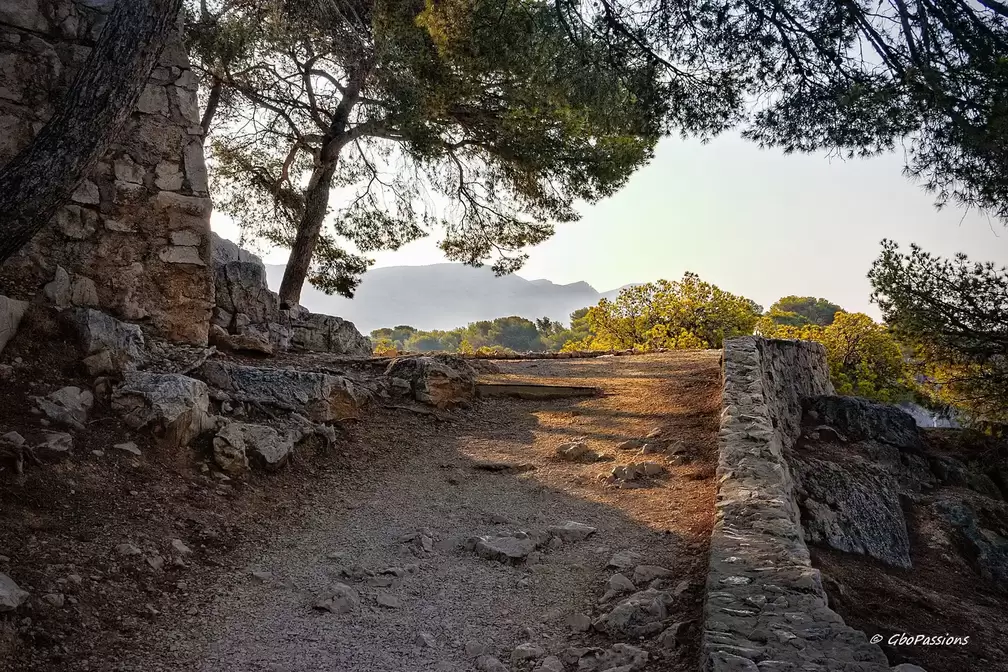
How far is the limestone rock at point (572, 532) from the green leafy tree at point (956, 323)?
7.82m

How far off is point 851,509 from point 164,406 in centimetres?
488

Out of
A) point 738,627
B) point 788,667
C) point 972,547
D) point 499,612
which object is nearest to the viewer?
point 788,667

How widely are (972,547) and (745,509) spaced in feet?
11.7

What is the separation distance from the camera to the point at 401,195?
1155cm

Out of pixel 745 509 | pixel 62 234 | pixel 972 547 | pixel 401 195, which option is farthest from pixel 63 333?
pixel 401 195

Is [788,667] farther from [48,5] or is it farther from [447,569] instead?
[48,5]

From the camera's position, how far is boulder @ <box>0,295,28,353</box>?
4.04 meters

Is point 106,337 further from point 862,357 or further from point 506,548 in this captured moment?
point 862,357

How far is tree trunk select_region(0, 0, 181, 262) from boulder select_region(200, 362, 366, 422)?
1.50 metres

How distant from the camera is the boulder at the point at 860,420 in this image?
7215mm

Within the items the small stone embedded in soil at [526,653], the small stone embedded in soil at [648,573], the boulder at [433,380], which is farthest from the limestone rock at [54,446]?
the boulder at [433,380]

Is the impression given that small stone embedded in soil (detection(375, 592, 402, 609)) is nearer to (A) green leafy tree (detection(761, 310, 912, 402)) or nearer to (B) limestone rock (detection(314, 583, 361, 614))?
(B) limestone rock (detection(314, 583, 361, 614))

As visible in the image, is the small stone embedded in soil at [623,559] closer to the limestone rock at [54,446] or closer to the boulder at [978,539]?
the limestone rock at [54,446]

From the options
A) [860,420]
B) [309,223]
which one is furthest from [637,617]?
[309,223]
